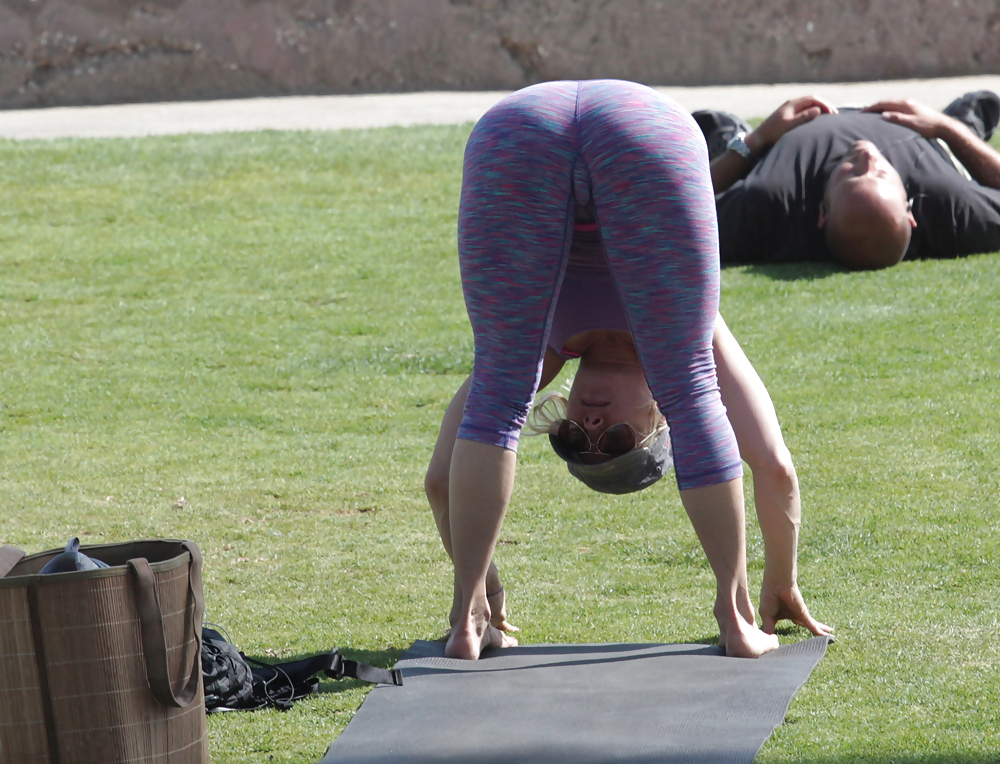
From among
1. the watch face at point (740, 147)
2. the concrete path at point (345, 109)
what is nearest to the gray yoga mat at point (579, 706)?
the watch face at point (740, 147)

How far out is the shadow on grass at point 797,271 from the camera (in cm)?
759

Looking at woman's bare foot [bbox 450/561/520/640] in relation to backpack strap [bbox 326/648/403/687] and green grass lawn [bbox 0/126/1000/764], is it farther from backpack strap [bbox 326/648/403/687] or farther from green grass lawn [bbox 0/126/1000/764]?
backpack strap [bbox 326/648/403/687]

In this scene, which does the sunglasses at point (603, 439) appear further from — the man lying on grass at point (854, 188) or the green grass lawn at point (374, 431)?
the man lying on grass at point (854, 188)

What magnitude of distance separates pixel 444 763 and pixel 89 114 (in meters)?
11.5

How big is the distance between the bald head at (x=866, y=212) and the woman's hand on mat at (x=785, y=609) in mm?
4336

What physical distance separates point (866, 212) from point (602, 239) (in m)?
4.90

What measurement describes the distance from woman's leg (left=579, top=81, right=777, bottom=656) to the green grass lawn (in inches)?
18.7

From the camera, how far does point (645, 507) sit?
4520mm

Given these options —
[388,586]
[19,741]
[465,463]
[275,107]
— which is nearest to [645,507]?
[388,586]

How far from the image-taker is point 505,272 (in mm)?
2764

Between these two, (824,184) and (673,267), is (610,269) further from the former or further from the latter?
(824,184)

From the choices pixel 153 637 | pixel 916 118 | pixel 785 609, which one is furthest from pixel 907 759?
pixel 916 118

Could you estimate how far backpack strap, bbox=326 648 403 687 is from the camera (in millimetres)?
2840

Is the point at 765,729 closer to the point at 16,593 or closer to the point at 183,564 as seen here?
the point at 183,564
